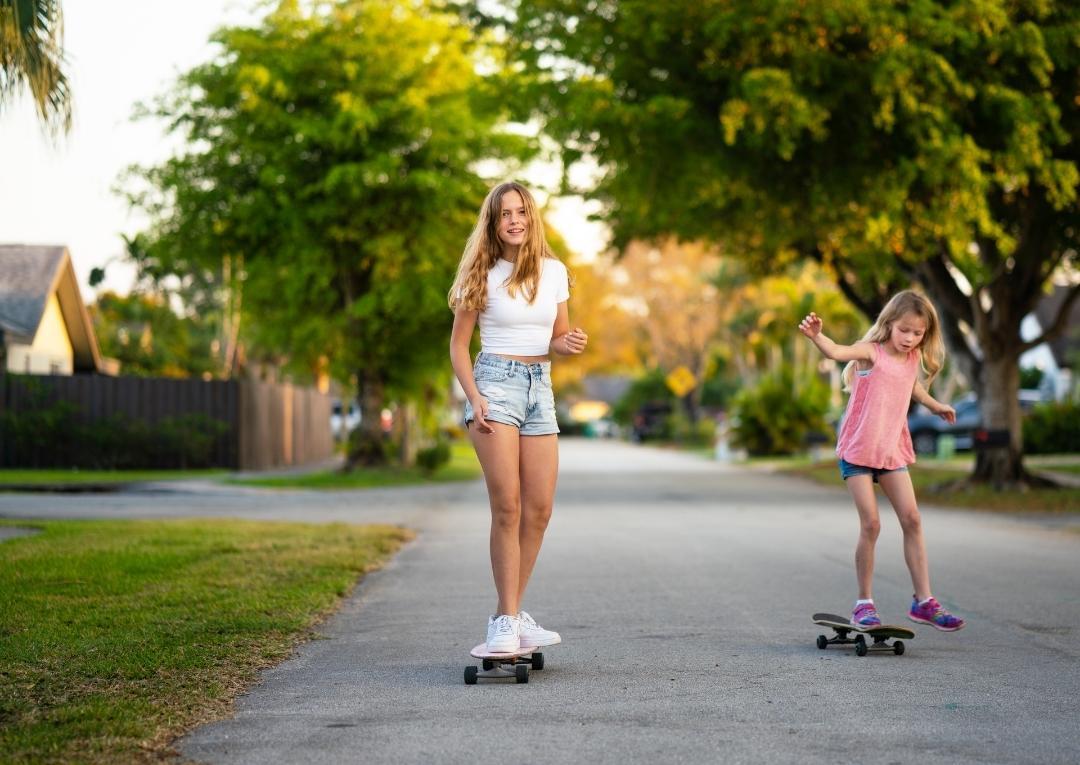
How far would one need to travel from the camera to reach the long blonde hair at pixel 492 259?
6.53 metres

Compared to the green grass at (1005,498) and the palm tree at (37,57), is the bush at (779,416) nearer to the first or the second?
the green grass at (1005,498)

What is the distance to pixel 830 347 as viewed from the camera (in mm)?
7547

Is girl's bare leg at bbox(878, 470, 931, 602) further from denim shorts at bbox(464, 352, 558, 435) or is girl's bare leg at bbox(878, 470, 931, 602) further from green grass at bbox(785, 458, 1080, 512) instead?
green grass at bbox(785, 458, 1080, 512)

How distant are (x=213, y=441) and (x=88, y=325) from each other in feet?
27.8

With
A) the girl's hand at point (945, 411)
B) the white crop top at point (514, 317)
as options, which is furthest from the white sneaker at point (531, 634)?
the girl's hand at point (945, 411)

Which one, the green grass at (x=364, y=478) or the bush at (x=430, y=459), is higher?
the bush at (x=430, y=459)

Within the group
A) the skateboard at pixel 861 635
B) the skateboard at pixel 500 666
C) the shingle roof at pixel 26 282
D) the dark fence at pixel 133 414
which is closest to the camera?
the skateboard at pixel 500 666

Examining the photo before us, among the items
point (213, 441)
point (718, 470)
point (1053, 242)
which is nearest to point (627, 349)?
point (718, 470)

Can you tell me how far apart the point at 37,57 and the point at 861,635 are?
28.0 ft

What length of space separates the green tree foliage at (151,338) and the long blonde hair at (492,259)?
38.2 meters

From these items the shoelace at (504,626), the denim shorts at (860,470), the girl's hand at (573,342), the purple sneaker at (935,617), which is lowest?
the purple sneaker at (935,617)

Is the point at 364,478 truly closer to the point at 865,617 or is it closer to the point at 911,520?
the point at 911,520

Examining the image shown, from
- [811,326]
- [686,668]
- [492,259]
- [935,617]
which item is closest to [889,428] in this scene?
[811,326]

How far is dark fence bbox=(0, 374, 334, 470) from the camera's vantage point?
1124 inches
